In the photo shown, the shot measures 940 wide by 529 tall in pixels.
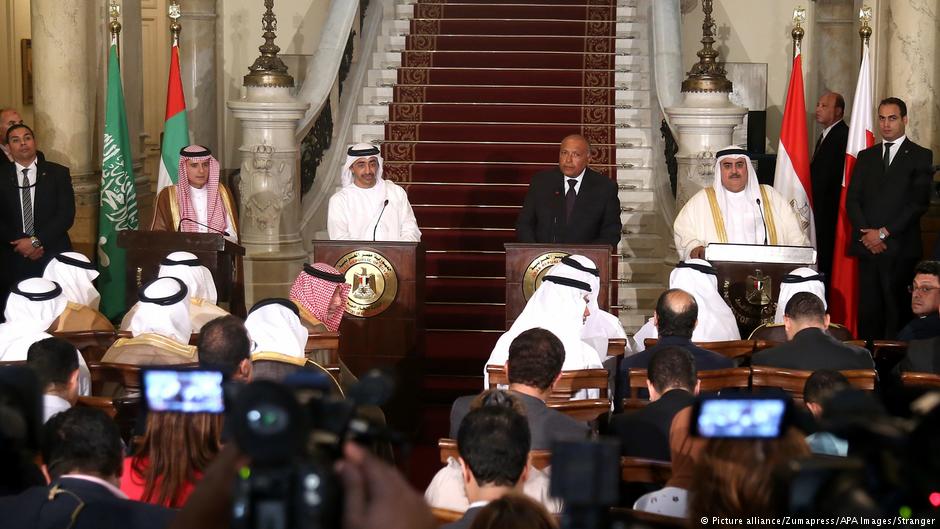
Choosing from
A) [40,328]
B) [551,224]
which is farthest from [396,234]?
[40,328]

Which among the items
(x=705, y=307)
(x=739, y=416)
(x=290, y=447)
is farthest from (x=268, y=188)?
(x=290, y=447)

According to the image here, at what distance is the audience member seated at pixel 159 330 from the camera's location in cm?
596

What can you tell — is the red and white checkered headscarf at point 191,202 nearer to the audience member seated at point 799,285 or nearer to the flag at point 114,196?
the flag at point 114,196

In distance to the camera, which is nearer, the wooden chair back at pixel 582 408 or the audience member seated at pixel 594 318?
the wooden chair back at pixel 582 408

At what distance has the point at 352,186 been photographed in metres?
8.68

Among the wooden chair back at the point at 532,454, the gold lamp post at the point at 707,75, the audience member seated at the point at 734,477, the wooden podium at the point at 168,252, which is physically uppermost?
the gold lamp post at the point at 707,75

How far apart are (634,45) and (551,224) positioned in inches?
163

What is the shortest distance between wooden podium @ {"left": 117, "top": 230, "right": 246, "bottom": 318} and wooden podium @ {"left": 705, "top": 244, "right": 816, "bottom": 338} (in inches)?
108

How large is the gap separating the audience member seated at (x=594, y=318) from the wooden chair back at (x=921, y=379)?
1.62 metres

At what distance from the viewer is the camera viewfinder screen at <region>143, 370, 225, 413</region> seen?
257cm

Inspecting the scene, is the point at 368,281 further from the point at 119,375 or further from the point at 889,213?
the point at 889,213

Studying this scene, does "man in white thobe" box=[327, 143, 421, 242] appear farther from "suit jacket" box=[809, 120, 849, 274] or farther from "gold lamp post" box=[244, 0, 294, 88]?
"suit jacket" box=[809, 120, 849, 274]

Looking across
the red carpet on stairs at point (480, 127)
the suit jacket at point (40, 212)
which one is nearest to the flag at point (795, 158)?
the red carpet on stairs at point (480, 127)

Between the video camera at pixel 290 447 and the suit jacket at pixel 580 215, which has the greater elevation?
the suit jacket at pixel 580 215
